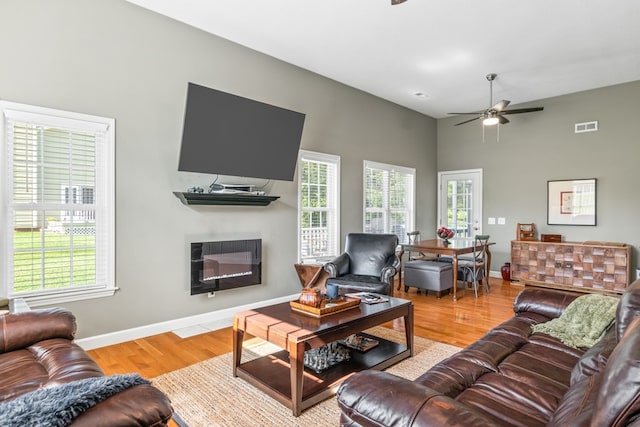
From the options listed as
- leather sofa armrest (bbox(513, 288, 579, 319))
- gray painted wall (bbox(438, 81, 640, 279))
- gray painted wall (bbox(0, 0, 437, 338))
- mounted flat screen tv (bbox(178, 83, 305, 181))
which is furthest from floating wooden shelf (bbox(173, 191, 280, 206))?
gray painted wall (bbox(438, 81, 640, 279))

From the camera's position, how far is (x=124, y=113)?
3473mm

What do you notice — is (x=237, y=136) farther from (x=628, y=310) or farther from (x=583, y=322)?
(x=628, y=310)

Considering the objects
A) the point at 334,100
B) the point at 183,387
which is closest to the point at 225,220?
the point at 183,387

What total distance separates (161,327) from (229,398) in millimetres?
1661

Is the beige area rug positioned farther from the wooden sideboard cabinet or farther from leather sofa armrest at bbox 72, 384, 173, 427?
the wooden sideboard cabinet

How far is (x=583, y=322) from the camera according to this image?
227 cm

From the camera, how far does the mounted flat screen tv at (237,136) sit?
3688 millimetres

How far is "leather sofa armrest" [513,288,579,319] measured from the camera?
263cm

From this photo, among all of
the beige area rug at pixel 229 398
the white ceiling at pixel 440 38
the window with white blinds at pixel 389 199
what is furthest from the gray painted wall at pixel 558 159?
the beige area rug at pixel 229 398

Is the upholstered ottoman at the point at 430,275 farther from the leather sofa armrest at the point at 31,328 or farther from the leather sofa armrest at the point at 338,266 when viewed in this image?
the leather sofa armrest at the point at 31,328

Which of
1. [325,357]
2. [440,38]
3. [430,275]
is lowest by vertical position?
[325,357]

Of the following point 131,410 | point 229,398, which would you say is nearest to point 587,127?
point 229,398

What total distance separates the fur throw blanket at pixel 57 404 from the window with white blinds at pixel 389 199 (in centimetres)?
530

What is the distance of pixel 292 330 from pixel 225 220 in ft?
7.28
